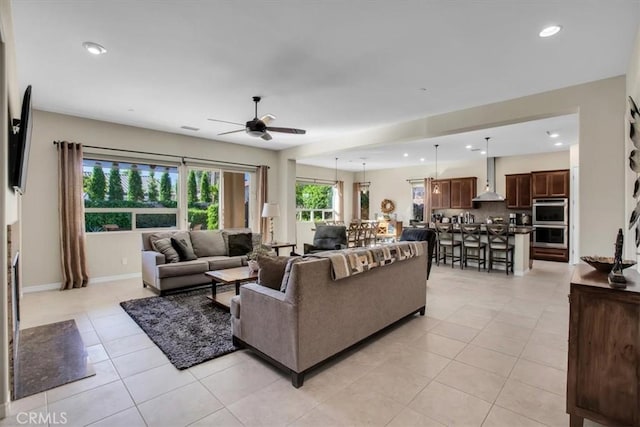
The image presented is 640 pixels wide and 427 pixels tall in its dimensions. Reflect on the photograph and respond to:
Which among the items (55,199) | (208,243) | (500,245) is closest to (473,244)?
(500,245)

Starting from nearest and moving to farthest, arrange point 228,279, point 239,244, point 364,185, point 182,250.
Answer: point 228,279 < point 182,250 < point 239,244 < point 364,185

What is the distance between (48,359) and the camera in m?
2.64

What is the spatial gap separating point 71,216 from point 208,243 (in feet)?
6.83

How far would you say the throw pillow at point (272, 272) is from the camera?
2.55 metres

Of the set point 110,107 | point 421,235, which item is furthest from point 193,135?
point 421,235

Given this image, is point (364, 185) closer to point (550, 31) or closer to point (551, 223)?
point (551, 223)

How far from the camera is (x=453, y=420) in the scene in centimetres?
191

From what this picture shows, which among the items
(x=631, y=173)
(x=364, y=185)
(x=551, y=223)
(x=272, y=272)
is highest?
(x=364, y=185)

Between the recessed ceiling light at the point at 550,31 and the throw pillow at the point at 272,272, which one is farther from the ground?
the recessed ceiling light at the point at 550,31

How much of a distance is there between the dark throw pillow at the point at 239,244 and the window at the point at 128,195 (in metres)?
1.50

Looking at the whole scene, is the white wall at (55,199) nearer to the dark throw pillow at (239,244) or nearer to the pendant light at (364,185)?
the dark throw pillow at (239,244)

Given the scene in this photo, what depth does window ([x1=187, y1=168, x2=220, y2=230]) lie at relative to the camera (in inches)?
255

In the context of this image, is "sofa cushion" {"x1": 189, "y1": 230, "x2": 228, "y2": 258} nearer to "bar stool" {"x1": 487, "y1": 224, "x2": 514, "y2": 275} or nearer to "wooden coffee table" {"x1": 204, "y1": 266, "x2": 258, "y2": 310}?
"wooden coffee table" {"x1": 204, "y1": 266, "x2": 258, "y2": 310}

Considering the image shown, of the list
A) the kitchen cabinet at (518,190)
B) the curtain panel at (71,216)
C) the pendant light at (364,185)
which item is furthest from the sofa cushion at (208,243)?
the kitchen cabinet at (518,190)
